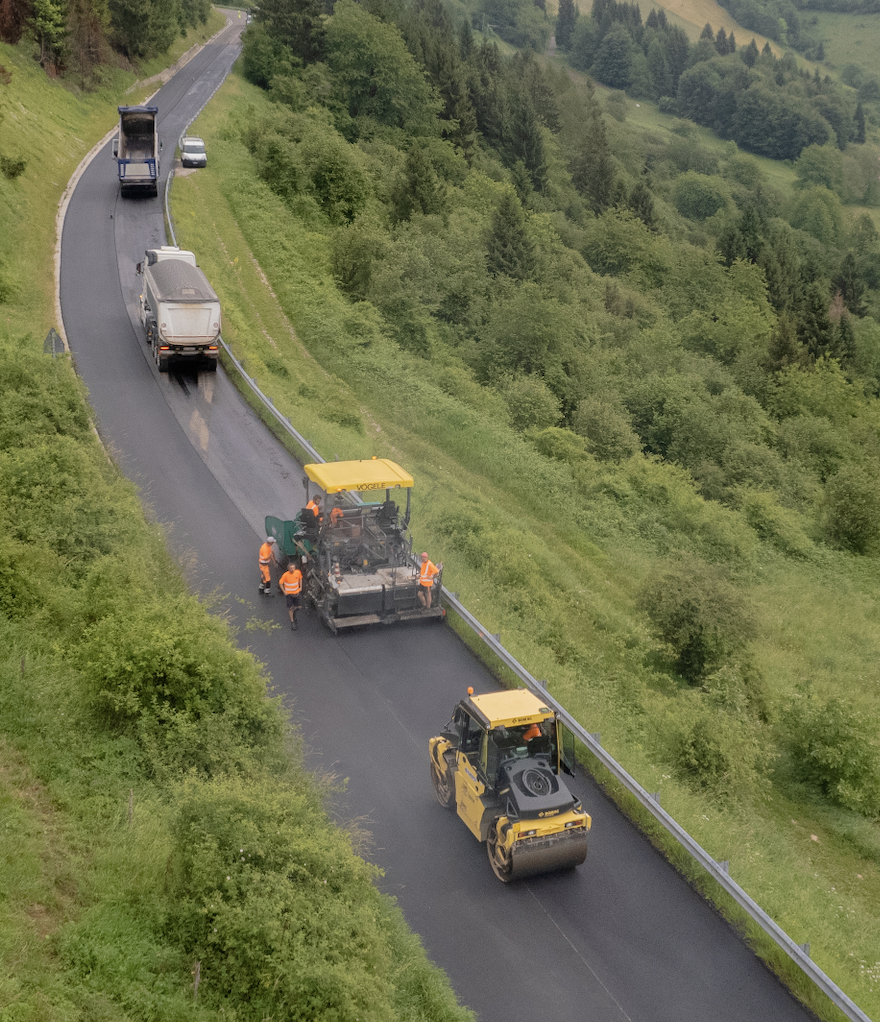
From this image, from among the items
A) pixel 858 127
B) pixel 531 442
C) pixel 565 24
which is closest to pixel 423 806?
pixel 531 442

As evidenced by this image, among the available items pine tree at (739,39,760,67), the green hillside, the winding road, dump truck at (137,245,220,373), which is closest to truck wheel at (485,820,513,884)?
the winding road

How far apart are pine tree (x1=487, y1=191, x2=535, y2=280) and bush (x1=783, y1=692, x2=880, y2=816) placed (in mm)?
29272

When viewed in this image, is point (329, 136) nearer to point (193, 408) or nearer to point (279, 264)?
point (279, 264)

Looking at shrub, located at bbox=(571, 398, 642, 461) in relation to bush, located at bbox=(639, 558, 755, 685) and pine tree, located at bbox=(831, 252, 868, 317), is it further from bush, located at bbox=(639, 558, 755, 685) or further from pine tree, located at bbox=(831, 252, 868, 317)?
pine tree, located at bbox=(831, 252, 868, 317)

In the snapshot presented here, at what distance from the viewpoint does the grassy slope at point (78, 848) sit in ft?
26.7

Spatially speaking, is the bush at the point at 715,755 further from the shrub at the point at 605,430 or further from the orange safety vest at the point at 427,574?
the shrub at the point at 605,430

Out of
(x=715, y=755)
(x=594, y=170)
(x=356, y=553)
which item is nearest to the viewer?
(x=715, y=755)

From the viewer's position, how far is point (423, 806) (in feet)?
44.4

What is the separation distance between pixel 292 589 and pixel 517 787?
23.5 feet

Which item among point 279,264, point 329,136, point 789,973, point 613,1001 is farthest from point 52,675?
point 329,136

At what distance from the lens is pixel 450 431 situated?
29.5 meters

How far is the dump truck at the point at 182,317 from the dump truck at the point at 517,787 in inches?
739

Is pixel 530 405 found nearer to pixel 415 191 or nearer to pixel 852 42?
pixel 415 191

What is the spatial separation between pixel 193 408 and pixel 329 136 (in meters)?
28.1
